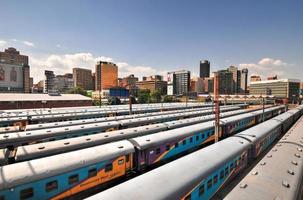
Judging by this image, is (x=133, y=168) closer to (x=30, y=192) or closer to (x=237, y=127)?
(x=30, y=192)

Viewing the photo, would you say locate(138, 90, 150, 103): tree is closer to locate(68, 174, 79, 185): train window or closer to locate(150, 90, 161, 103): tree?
locate(150, 90, 161, 103): tree

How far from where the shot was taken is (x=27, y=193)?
349 inches

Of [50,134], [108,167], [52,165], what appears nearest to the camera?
[52,165]

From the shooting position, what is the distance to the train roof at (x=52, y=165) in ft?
28.4

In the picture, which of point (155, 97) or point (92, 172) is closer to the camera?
point (92, 172)

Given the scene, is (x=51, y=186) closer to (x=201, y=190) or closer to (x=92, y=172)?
(x=92, y=172)

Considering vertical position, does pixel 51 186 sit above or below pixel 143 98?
below

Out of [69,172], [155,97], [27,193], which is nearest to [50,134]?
[69,172]

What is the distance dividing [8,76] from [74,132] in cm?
15283

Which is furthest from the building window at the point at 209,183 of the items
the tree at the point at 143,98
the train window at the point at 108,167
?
the tree at the point at 143,98

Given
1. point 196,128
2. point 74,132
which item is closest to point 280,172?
point 196,128

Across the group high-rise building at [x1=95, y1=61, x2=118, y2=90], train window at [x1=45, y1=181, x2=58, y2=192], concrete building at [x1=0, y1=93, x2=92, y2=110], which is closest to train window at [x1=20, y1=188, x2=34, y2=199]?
train window at [x1=45, y1=181, x2=58, y2=192]

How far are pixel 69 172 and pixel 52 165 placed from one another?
1046 mm

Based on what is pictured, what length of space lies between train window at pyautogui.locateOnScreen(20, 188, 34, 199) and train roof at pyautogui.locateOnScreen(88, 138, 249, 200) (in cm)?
429
